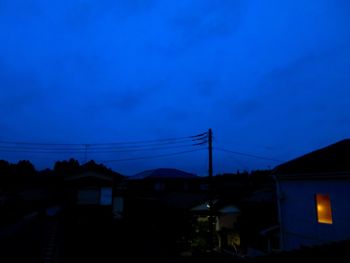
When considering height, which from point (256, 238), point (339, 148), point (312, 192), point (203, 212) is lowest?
point (256, 238)

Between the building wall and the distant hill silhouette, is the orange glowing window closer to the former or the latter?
the building wall

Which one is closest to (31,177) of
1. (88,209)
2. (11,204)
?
(11,204)

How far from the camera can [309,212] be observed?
12.8 m

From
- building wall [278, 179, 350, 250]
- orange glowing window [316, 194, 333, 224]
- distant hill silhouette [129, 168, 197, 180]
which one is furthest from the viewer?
distant hill silhouette [129, 168, 197, 180]

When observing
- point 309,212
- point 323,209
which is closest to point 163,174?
point 309,212

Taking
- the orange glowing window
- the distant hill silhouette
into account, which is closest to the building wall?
the orange glowing window

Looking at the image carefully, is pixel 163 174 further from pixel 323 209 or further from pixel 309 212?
pixel 323 209

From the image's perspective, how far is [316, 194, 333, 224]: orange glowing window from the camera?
39.9 feet

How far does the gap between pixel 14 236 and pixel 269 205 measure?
18929mm

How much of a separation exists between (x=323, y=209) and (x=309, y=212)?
25.7 inches

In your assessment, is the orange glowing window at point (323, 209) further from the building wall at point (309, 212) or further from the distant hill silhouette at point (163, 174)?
the distant hill silhouette at point (163, 174)

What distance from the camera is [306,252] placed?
6.80 meters

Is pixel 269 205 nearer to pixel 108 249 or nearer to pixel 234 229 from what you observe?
pixel 234 229

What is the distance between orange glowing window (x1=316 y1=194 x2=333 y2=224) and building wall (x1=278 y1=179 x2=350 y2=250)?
185mm
